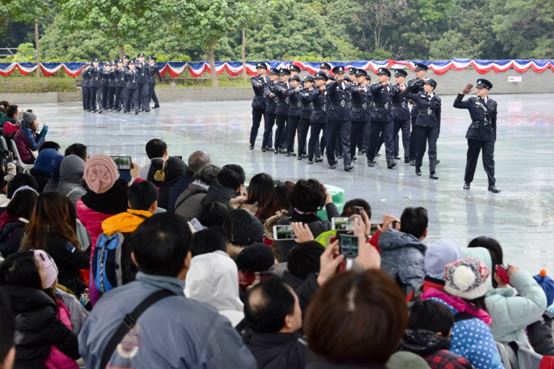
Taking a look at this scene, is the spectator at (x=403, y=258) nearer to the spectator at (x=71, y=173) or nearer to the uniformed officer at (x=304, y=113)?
the spectator at (x=71, y=173)

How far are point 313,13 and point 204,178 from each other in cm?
4033

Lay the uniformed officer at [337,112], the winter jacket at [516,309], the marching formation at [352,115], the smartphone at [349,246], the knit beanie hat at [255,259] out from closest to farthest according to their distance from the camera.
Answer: the smartphone at [349,246] → the knit beanie hat at [255,259] → the winter jacket at [516,309] → the marching formation at [352,115] → the uniformed officer at [337,112]

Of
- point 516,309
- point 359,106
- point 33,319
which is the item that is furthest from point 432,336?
point 359,106

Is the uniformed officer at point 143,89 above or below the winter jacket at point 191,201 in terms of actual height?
below

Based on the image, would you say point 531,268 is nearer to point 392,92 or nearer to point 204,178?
point 204,178

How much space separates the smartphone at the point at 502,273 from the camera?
220 inches

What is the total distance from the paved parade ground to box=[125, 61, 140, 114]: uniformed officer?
83cm

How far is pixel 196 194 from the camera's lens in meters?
7.82

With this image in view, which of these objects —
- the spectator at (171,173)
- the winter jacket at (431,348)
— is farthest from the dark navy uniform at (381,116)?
the winter jacket at (431,348)

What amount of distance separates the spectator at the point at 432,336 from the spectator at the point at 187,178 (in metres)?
4.44

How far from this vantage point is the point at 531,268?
952 cm

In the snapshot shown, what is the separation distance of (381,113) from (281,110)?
8.76 ft

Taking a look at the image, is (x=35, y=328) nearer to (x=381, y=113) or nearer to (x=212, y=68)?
(x=381, y=113)

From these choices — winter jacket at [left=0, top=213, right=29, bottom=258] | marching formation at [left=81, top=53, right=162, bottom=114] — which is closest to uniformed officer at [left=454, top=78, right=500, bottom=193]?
winter jacket at [left=0, top=213, right=29, bottom=258]
